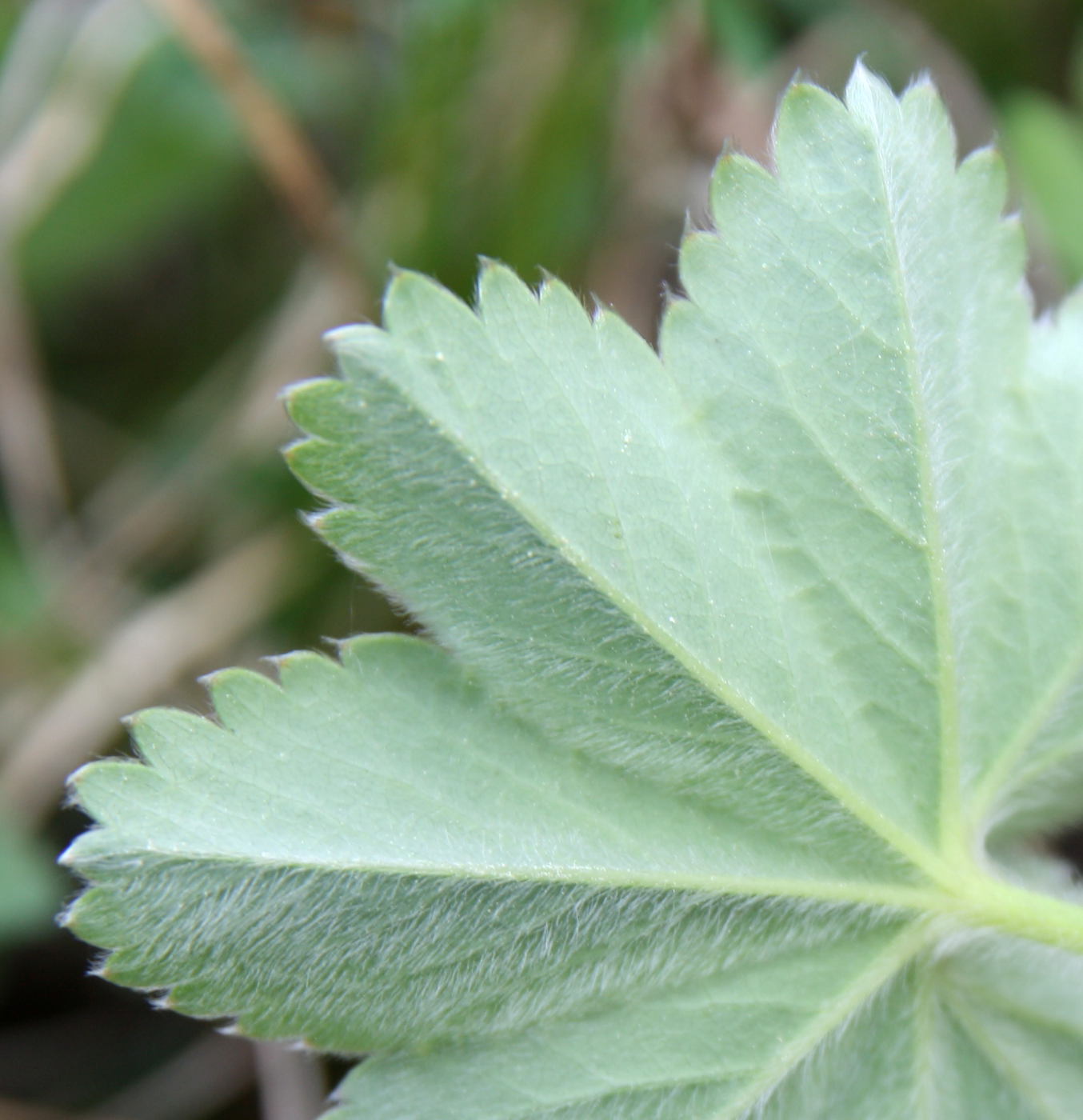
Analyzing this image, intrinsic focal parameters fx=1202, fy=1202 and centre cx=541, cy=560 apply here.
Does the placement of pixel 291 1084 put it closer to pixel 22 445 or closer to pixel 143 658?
pixel 143 658

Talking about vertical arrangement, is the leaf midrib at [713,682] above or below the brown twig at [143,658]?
below

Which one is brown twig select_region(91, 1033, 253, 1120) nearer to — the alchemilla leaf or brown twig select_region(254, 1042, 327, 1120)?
brown twig select_region(254, 1042, 327, 1120)

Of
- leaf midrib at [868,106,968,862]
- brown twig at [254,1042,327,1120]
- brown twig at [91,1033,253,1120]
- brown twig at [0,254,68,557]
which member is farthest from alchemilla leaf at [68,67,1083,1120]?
brown twig at [0,254,68,557]

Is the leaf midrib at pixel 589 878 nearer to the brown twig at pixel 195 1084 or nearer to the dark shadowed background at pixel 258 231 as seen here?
the dark shadowed background at pixel 258 231

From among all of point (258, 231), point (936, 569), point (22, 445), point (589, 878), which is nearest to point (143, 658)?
point (22, 445)

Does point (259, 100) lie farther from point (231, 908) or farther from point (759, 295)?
point (231, 908)

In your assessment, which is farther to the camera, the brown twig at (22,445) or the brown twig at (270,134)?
the brown twig at (22,445)

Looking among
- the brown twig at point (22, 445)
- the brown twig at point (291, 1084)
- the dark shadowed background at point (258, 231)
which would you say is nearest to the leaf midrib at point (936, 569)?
the dark shadowed background at point (258, 231)
